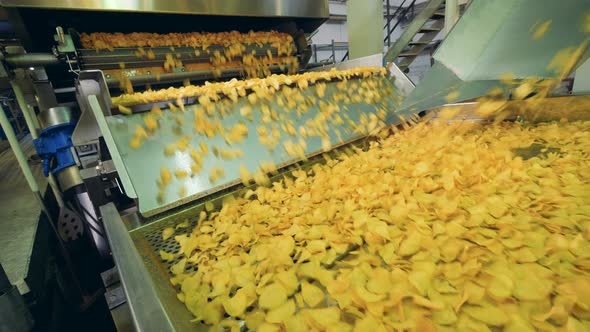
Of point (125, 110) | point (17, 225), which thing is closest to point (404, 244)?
point (125, 110)

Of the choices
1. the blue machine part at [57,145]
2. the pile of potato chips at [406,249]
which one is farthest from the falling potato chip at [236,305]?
the blue machine part at [57,145]

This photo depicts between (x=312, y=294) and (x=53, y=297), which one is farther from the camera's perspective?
(x=53, y=297)

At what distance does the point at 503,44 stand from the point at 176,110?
6.66 feet

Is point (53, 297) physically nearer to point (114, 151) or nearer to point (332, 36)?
point (114, 151)

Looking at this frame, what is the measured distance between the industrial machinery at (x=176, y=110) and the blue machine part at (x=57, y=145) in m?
0.01

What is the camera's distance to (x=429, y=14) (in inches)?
195

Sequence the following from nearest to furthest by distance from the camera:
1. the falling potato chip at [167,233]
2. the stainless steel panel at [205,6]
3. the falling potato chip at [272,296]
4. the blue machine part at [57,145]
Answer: the falling potato chip at [272,296], the falling potato chip at [167,233], the stainless steel panel at [205,6], the blue machine part at [57,145]

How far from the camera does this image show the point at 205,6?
249 cm

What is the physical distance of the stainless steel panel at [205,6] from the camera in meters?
1.88

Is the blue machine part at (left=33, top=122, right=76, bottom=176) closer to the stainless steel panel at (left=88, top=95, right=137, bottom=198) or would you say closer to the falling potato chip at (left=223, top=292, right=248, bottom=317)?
the stainless steel panel at (left=88, top=95, right=137, bottom=198)

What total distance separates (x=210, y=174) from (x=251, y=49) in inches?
72.1

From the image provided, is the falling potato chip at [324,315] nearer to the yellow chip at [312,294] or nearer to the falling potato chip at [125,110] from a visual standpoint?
the yellow chip at [312,294]

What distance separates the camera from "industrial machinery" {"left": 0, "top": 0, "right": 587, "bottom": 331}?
1.40 metres

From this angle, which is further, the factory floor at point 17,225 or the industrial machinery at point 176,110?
the factory floor at point 17,225
